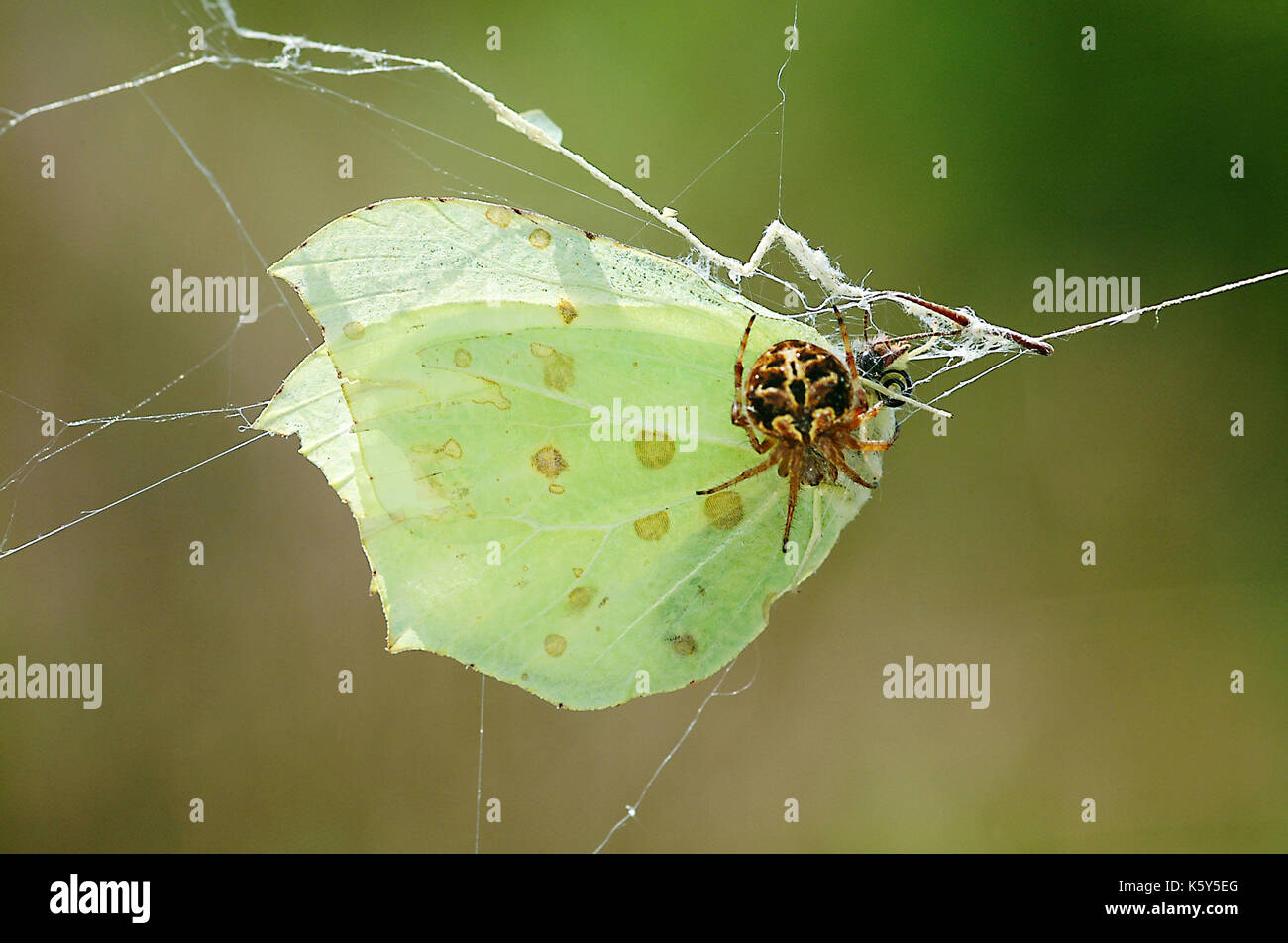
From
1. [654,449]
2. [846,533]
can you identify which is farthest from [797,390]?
[846,533]

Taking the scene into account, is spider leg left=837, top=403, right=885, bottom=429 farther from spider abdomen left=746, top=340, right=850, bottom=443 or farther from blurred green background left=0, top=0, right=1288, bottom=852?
blurred green background left=0, top=0, right=1288, bottom=852

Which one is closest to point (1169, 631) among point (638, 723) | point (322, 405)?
point (638, 723)

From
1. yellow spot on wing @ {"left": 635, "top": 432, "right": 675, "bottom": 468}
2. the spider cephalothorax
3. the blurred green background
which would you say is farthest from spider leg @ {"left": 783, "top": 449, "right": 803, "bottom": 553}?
the blurred green background

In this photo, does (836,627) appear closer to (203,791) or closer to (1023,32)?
(1023,32)

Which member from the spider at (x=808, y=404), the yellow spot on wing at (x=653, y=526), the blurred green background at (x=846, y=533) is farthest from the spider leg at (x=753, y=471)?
the blurred green background at (x=846, y=533)

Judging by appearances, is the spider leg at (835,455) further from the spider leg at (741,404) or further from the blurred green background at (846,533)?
the blurred green background at (846,533)

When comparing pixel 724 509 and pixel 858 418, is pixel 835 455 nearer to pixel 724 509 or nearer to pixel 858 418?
pixel 858 418
